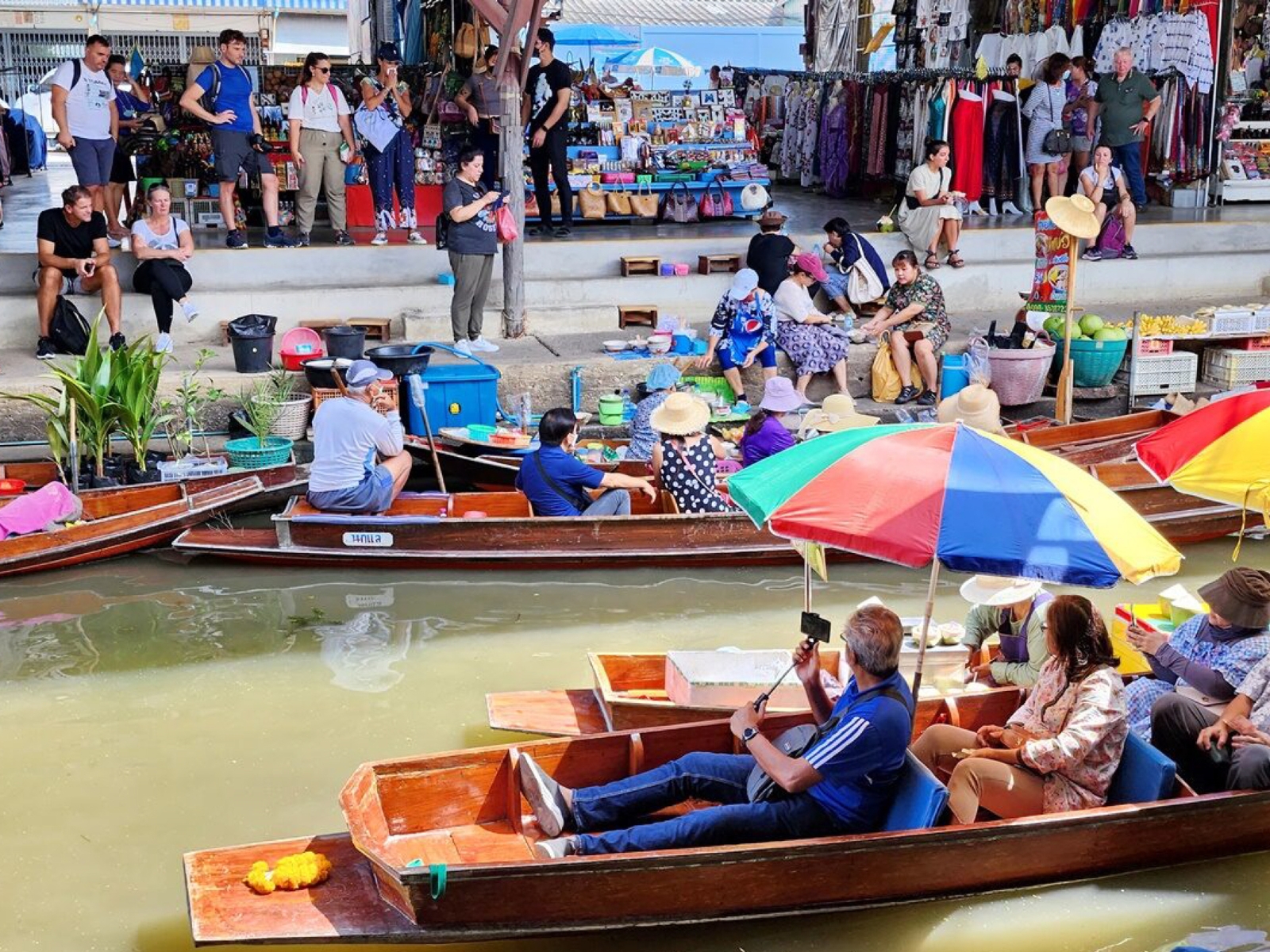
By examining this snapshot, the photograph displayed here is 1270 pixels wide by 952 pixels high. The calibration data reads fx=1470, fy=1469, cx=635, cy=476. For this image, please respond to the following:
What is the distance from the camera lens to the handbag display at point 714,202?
15.8 metres

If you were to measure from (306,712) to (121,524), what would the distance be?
251cm

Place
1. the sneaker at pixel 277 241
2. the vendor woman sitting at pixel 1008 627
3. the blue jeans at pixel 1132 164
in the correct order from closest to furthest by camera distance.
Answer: the vendor woman sitting at pixel 1008 627 → the sneaker at pixel 277 241 → the blue jeans at pixel 1132 164

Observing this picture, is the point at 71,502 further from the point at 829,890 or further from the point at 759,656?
the point at 829,890

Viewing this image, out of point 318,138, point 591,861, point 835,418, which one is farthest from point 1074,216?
point 591,861

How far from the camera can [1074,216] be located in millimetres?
10297

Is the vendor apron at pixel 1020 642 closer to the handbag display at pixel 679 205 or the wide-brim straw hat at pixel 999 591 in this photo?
the wide-brim straw hat at pixel 999 591

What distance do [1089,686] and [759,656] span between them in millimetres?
1705

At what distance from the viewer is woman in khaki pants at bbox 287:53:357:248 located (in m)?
13.0

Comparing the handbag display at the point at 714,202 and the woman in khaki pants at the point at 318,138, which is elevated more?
the woman in khaki pants at the point at 318,138

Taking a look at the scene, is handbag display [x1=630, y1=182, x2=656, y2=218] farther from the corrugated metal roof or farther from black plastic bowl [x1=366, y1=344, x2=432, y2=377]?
the corrugated metal roof

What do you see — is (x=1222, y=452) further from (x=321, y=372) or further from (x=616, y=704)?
(x=321, y=372)

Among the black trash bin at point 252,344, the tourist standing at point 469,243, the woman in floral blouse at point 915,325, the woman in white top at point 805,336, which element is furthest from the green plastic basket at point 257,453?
the woman in floral blouse at point 915,325

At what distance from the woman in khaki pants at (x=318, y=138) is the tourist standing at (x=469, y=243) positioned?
6.43 feet

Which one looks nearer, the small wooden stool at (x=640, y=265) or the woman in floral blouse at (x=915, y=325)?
the woman in floral blouse at (x=915, y=325)
